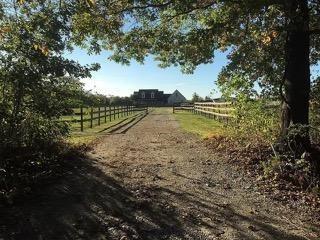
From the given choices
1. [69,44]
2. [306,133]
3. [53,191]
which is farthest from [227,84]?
[53,191]

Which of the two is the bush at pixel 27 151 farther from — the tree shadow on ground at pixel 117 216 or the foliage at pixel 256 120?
the foliage at pixel 256 120

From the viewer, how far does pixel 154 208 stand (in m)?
7.57

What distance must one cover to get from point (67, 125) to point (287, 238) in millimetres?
7661

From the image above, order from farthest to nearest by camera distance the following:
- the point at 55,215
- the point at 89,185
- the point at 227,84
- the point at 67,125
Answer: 1. the point at 227,84
2. the point at 67,125
3. the point at 89,185
4. the point at 55,215

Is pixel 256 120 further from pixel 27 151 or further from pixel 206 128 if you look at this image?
A: pixel 206 128

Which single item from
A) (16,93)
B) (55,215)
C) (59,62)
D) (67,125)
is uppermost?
(59,62)

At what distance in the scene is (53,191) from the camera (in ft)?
28.2

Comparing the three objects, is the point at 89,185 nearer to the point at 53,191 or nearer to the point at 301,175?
the point at 53,191

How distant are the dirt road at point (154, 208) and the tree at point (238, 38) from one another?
3.29 m

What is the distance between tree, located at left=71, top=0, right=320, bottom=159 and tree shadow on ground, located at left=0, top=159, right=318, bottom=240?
5.35 metres

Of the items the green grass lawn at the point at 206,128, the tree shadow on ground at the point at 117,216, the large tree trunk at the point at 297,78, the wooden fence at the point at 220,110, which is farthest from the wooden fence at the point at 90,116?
the large tree trunk at the point at 297,78

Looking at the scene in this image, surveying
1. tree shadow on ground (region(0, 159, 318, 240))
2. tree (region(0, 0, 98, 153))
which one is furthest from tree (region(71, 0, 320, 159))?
tree shadow on ground (region(0, 159, 318, 240))

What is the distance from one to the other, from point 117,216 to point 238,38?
32.1 feet

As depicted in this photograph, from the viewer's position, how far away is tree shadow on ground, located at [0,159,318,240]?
631cm
